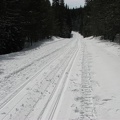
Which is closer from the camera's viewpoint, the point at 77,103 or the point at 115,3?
the point at 77,103

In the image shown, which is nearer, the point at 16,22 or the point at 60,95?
the point at 60,95

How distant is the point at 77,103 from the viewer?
5.85 m

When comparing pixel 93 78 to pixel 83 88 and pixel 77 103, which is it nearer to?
pixel 83 88

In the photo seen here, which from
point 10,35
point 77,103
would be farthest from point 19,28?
point 77,103

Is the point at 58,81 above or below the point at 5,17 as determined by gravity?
below

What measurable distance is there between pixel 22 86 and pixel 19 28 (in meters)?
18.1

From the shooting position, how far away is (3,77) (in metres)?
8.99

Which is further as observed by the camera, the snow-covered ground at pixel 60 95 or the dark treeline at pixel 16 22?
the dark treeline at pixel 16 22

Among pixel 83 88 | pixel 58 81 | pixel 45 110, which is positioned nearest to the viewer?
pixel 45 110

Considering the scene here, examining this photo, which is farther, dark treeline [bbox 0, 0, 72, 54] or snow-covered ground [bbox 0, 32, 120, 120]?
dark treeline [bbox 0, 0, 72, 54]

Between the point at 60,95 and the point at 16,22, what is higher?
the point at 16,22

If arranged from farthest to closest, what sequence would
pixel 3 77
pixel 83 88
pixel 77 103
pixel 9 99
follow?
pixel 3 77, pixel 83 88, pixel 9 99, pixel 77 103

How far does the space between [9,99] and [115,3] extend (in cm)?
1731

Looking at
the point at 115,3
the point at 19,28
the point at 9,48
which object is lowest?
the point at 9,48
